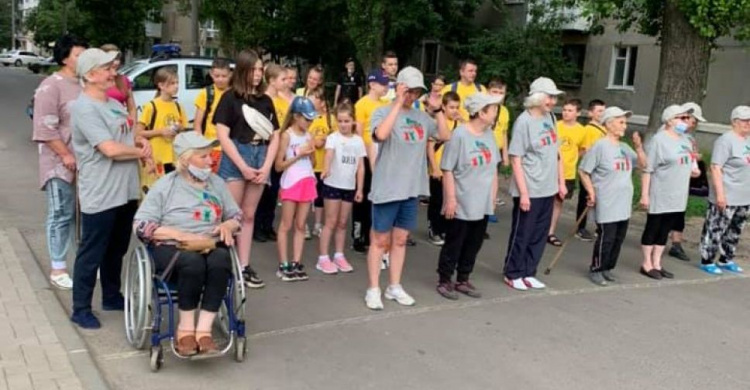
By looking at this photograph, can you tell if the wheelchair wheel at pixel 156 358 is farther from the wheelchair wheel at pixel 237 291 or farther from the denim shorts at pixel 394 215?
the denim shorts at pixel 394 215

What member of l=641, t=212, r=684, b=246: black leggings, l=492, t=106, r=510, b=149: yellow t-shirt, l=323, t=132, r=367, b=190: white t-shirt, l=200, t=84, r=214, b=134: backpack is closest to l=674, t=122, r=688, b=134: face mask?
l=641, t=212, r=684, b=246: black leggings

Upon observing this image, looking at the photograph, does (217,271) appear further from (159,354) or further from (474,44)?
(474,44)

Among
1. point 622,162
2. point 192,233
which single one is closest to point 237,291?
point 192,233

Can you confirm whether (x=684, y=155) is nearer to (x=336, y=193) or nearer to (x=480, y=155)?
(x=480, y=155)

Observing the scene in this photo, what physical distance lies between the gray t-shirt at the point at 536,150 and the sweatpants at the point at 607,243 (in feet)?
2.48

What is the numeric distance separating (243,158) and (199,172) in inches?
44.1

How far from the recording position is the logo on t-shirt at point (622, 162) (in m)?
6.28

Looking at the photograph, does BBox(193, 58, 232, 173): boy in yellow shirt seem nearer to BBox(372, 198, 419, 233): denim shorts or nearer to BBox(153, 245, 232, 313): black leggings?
BBox(372, 198, 419, 233): denim shorts

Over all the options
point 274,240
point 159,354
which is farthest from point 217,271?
point 274,240

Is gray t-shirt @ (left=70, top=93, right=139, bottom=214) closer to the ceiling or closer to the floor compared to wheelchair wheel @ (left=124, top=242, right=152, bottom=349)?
closer to the ceiling

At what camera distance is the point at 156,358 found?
4.00m

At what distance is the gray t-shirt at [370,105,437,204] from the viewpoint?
205 inches

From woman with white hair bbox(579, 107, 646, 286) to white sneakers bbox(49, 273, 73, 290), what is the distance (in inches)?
171

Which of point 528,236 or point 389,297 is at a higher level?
point 528,236
